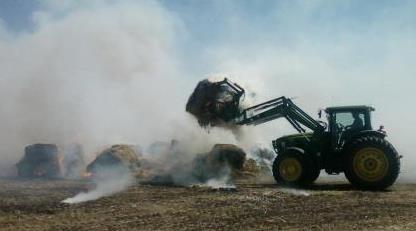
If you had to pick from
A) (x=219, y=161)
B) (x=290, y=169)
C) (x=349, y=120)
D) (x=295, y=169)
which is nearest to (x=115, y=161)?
(x=219, y=161)

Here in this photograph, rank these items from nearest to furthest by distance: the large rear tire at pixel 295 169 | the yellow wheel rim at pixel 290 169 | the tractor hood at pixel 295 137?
the large rear tire at pixel 295 169 → the yellow wheel rim at pixel 290 169 → the tractor hood at pixel 295 137

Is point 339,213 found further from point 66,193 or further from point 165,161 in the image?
point 165,161

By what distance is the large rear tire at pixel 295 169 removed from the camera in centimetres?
1862

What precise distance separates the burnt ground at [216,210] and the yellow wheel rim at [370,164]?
2.39ft

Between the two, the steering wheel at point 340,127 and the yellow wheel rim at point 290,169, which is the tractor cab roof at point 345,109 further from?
the yellow wheel rim at point 290,169

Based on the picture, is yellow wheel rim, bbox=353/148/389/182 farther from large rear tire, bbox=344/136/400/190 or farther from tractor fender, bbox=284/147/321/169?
tractor fender, bbox=284/147/321/169

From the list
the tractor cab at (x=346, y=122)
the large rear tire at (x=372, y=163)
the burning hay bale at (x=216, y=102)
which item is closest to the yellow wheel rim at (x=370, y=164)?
the large rear tire at (x=372, y=163)

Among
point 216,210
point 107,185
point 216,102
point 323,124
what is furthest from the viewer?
point 216,102

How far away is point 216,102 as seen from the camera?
21.9 metres

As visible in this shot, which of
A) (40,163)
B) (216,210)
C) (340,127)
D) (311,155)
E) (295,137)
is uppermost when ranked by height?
(340,127)

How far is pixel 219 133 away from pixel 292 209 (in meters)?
10.4

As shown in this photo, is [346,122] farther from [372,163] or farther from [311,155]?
[372,163]

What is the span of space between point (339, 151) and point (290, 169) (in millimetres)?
1806

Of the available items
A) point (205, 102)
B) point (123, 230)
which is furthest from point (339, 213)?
point (205, 102)
